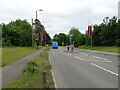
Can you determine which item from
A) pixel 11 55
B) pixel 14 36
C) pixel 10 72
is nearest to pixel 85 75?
pixel 10 72

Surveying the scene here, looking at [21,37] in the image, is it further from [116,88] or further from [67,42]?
[67,42]

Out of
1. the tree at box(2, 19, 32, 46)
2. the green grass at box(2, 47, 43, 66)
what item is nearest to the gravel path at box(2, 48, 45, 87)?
the green grass at box(2, 47, 43, 66)

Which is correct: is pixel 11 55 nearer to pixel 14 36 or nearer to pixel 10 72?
pixel 10 72

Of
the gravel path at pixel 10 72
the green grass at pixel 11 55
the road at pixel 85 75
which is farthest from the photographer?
the green grass at pixel 11 55

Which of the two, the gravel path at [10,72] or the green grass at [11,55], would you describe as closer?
the gravel path at [10,72]

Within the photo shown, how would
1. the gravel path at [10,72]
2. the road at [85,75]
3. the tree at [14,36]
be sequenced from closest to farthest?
the road at [85,75]
the gravel path at [10,72]
the tree at [14,36]

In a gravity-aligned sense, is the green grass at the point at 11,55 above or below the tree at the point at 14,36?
below

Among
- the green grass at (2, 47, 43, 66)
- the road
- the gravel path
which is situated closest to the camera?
the road

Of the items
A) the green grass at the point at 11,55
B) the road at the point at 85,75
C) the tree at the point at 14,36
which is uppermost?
the tree at the point at 14,36

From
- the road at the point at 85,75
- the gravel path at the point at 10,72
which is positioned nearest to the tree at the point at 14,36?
the gravel path at the point at 10,72

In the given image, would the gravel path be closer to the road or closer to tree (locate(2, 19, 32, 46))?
the road

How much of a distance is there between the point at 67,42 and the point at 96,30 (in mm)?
88003

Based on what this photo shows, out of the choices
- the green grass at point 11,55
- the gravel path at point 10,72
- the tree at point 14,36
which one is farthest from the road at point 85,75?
the tree at point 14,36

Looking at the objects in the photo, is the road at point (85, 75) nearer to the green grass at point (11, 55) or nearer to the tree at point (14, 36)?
the green grass at point (11, 55)
